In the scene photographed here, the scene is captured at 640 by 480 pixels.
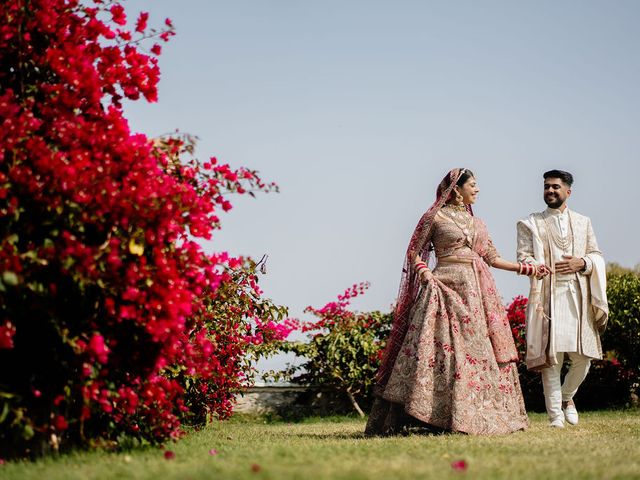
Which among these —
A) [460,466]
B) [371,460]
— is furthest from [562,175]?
[460,466]

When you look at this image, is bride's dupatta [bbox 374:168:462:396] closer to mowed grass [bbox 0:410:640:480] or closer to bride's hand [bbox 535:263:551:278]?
mowed grass [bbox 0:410:640:480]

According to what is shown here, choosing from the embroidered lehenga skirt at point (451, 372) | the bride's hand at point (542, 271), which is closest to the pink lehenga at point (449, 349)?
the embroidered lehenga skirt at point (451, 372)

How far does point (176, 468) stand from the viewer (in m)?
4.16

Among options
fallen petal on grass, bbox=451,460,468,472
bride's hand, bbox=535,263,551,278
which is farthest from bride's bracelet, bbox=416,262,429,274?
fallen petal on grass, bbox=451,460,468,472

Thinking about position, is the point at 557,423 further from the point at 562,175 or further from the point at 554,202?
the point at 562,175

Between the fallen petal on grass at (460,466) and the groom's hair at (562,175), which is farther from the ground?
the groom's hair at (562,175)

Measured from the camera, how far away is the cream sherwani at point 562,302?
7.70m

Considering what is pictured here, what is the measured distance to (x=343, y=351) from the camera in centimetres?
1036

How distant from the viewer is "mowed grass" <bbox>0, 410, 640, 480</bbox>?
12.9 ft

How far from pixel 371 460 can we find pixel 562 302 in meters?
3.97

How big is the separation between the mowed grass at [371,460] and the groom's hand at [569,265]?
6.11 ft

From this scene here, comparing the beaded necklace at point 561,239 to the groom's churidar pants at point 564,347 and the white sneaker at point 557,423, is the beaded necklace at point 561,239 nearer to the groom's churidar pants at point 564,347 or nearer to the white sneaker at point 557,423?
the groom's churidar pants at point 564,347

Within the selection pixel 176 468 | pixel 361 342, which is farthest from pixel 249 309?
pixel 176 468

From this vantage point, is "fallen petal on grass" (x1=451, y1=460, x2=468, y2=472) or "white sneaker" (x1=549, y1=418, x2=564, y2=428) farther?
"white sneaker" (x1=549, y1=418, x2=564, y2=428)
